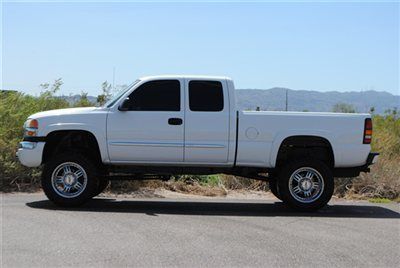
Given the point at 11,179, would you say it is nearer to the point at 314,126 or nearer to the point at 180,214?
the point at 180,214

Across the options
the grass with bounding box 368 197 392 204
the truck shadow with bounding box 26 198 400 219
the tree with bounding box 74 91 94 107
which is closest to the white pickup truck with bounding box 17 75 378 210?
the truck shadow with bounding box 26 198 400 219

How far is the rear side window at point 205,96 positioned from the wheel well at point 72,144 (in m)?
1.82

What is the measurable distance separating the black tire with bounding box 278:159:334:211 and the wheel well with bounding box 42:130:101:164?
10.8 ft

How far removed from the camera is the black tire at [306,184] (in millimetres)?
9797

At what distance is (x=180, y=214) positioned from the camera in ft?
30.3

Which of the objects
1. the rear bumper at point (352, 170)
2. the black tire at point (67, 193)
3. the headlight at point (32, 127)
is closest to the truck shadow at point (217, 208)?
the black tire at point (67, 193)

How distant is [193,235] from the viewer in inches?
297

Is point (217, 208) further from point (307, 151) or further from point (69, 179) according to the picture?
point (69, 179)

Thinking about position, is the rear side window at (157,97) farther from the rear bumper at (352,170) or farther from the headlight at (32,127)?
the rear bumper at (352,170)

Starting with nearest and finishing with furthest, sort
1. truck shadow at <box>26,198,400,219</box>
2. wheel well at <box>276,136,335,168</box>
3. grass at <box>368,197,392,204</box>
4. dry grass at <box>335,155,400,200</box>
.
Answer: truck shadow at <box>26,198,400,219</box> → wheel well at <box>276,136,335,168</box> → grass at <box>368,197,392,204</box> → dry grass at <box>335,155,400,200</box>

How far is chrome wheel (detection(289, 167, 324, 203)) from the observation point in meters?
9.87

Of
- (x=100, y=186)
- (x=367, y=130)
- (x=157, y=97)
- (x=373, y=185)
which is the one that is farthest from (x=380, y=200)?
(x=100, y=186)

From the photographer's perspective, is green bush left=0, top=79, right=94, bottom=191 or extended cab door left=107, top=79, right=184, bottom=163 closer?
extended cab door left=107, top=79, right=184, bottom=163

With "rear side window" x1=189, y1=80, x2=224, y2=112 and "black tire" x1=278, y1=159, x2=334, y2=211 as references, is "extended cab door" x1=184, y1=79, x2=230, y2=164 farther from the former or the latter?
"black tire" x1=278, y1=159, x2=334, y2=211
